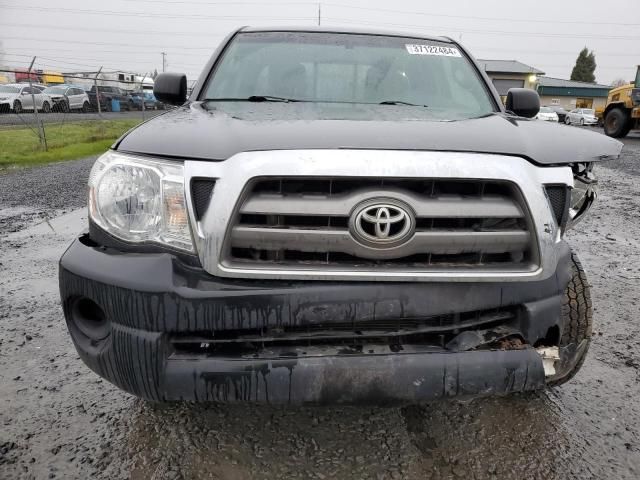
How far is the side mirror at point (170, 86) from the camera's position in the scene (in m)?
3.08

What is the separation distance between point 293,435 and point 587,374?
1588mm

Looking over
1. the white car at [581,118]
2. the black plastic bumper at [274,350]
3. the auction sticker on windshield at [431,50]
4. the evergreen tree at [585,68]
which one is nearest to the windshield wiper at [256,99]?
the auction sticker on windshield at [431,50]

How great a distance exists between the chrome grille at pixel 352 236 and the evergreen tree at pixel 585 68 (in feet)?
290

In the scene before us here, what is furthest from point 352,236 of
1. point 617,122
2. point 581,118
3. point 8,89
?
point 581,118

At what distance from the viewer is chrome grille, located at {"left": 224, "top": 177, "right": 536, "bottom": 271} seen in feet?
5.14

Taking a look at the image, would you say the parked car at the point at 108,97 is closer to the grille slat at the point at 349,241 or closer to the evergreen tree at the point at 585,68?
the grille slat at the point at 349,241

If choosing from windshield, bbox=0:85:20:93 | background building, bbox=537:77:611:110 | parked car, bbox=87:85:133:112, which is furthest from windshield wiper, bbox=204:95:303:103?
background building, bbox=537:77:611:110

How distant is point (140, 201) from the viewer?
171 cm

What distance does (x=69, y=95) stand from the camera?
27.1 m

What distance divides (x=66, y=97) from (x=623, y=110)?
1005 inches

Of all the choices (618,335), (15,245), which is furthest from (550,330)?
(15,245)

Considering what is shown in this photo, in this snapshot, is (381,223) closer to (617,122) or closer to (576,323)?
(576,323)

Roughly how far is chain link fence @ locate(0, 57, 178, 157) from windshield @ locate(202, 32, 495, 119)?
306 centimetres

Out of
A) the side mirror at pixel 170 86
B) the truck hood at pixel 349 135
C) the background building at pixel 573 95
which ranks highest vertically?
the background building at pixel 573 95
